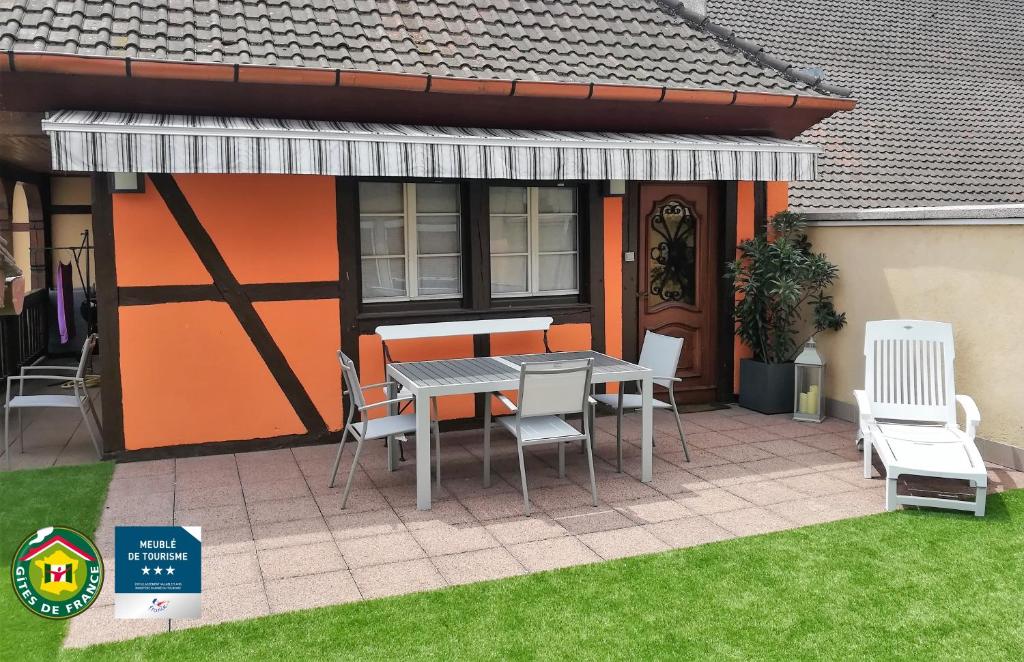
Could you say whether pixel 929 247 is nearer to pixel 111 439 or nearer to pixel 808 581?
pixel 808 581

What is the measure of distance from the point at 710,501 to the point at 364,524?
2656mm

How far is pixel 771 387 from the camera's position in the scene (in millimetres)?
9805

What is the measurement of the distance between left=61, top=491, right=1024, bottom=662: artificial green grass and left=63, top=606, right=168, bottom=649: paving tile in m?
0.11

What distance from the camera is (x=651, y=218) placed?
32.8 ft

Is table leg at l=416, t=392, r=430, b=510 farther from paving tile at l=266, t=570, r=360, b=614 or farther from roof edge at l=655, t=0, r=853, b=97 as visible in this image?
roof edge at l=655, t=0, r=853, b=97

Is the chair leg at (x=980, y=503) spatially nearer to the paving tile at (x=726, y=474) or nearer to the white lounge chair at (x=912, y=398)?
the white lounge chair at (x=912, y=398)

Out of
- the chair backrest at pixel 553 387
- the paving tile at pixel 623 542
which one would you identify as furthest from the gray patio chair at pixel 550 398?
the paving tile at pixel 623 542

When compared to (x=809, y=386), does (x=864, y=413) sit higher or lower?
higher

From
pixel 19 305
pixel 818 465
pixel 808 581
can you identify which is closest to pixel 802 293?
pixel 818 465

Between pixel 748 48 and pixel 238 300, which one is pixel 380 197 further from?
pixel 748 48

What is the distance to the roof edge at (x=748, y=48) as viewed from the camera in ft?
31.4

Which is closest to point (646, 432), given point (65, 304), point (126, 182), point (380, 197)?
point (380, 197)

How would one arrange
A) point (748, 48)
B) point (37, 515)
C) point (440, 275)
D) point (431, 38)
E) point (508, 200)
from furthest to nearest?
point (748, 48), point (508, 200), point (440, 275), point (431, 38), point (37, 515)

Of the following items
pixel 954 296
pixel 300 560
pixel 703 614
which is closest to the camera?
pixel 703 614
